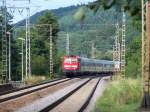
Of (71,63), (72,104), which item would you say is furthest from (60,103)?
(71,63)

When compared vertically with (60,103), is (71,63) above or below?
above

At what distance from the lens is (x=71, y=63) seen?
262 feet

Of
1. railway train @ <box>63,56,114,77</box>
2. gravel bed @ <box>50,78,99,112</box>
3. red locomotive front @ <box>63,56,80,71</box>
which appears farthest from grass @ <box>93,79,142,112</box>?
railway train @ <box>63,56,114,77</box>

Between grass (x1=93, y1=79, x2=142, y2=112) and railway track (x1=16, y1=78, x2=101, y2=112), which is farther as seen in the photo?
grass (x1=93, y1=79, x2=142, y2=112)

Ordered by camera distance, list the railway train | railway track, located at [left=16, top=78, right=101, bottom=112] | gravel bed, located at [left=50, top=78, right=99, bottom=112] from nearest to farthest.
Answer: railway track, located at [left=16, top=78, right=101, bottom=112] < gravel bed, located at [left=50, top=78, right=99, bottom=112] < the railway train

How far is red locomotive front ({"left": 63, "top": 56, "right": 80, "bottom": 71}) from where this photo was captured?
79.0 meters

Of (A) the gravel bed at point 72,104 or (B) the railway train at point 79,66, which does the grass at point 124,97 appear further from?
(B) the railway train at point 79,66

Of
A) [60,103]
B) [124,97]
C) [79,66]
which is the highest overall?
[79,66]

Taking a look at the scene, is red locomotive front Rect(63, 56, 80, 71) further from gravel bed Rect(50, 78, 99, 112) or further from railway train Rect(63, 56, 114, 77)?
gravel bed Rect(50, 78, 99, 112)

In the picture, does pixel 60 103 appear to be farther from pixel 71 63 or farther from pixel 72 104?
pixel 71 63

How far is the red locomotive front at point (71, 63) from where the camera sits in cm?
7897

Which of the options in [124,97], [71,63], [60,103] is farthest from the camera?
[71,63]

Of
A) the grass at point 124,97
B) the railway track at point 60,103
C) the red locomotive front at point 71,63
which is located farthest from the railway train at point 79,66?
the grass at point 124,97

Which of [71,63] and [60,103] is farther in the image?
[71,63]
